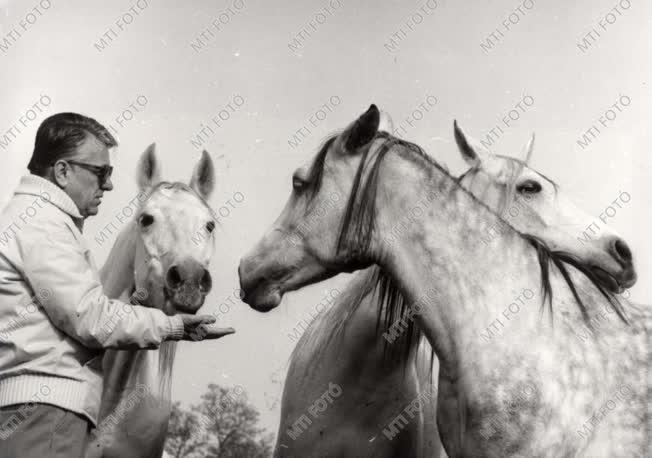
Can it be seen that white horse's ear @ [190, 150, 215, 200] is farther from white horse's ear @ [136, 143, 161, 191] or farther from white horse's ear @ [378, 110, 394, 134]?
white horse's ear @ [378, 110, 394, 134]

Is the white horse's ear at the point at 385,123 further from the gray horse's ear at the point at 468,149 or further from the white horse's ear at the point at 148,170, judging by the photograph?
the white horse's ear at the point at 148,170

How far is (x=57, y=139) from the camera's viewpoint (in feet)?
7.09

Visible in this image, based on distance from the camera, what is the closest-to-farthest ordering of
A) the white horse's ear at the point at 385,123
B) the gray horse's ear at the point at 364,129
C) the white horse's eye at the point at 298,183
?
the gray horse's ear at the point at 364,129 < the white horse's eye at the point at 298,183 < the white horse's ear at the point at 385,123

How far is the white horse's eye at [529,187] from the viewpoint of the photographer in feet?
11.1

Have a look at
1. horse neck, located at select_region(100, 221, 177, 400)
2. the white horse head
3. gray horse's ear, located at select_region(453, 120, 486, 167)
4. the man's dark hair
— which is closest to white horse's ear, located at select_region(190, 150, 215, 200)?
the white horse head

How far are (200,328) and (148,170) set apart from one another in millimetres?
1693

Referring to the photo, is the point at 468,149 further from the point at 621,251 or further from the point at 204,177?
the point at 204,177

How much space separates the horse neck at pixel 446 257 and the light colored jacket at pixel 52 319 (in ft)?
2.28

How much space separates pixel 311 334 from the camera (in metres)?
3.34

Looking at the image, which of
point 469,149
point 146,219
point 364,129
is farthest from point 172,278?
point 469,149

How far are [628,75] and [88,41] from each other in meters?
3.53

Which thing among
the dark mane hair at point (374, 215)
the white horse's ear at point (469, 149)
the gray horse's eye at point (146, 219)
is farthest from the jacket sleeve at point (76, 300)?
the white horse's ear at point (469, 149)

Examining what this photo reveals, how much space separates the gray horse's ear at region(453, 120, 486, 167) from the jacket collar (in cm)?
195

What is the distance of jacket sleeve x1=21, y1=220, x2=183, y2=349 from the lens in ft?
6.39
